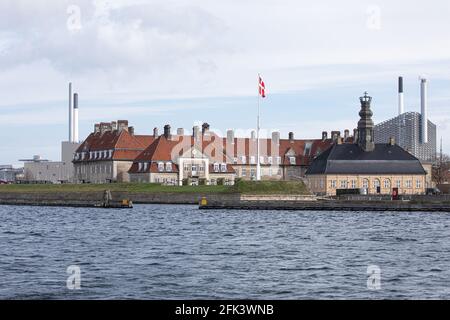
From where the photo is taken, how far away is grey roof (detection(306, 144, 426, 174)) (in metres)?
123

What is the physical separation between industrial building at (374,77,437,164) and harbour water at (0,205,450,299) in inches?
4093

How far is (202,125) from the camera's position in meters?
142

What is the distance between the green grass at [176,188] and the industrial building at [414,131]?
59.0 m

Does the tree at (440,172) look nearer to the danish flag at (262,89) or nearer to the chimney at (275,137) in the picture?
the chimney at (275,137)

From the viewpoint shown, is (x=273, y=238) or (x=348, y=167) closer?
(x=273, y=238)

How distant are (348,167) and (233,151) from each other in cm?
2403

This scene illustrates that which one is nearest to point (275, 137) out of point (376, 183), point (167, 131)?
point (167, 131)

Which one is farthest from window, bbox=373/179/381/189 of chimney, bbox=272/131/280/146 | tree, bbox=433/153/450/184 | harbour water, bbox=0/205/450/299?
harbour water, bbox=0/205/450/299

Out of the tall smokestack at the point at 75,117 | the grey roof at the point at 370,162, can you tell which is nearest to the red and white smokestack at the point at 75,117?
the tall smokestack at the point at 75,117

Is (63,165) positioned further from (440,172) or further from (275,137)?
(440,172)

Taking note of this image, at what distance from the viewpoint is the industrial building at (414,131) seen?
164625mm

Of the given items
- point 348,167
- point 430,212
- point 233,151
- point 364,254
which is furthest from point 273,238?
point 233,151

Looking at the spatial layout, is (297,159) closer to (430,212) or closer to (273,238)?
(430,212)
